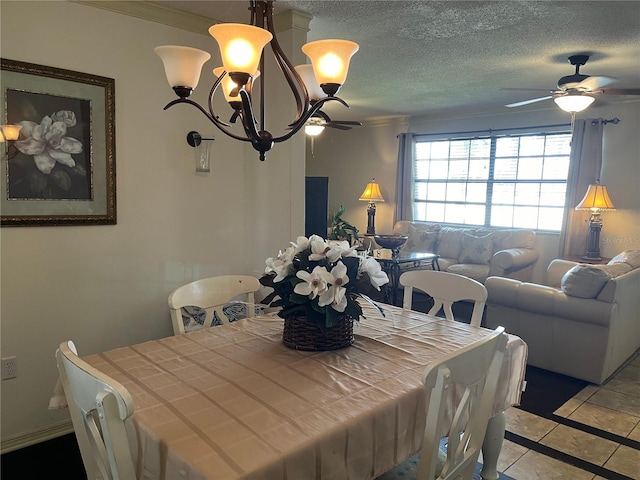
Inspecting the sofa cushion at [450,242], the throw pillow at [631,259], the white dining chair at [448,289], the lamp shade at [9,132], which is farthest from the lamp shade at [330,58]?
the sofa cushion at [450,242]

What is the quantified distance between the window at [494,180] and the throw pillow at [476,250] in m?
0.61

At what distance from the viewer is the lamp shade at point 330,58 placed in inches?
62.6

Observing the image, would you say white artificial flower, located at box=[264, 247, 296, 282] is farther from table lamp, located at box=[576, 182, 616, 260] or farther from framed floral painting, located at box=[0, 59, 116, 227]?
table lamp, located at box=[576, 182, 616, 260]

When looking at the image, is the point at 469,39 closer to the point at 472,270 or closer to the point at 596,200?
the point at 596,200

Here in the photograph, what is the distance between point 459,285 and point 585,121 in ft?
13.7

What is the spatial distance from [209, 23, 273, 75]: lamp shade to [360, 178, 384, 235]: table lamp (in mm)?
5580

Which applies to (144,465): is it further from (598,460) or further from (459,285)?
(598,460)

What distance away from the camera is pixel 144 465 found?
1119 millimetres

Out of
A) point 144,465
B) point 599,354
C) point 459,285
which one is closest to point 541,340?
point 599,354

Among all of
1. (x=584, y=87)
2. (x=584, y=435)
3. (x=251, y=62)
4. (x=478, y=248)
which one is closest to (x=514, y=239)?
(x=478, y=248)

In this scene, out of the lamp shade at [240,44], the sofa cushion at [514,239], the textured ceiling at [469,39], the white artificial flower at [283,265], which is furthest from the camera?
the sofa cushion at [514,239]

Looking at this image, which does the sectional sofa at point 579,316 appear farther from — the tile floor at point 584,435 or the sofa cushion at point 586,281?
the tile floor at point 584,435

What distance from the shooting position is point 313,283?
158 cm

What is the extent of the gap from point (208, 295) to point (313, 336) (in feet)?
2.29
